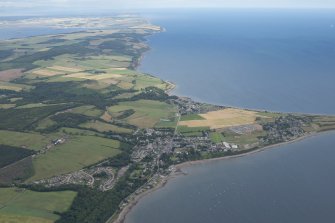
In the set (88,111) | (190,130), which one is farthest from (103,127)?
(190,130)

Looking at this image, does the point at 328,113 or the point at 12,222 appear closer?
the point at 12,222

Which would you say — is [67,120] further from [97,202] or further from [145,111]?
[97,202]

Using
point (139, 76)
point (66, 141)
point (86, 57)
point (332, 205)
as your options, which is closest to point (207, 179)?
point (332, 205)

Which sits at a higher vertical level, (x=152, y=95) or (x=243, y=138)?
(x=243, y=138)

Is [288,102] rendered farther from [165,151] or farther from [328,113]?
[165,151]

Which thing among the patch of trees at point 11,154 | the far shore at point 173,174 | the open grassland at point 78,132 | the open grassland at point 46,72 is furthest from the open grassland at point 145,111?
the open grassland at point 46,72

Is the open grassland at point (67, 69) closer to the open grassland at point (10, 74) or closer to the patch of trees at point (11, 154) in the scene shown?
the open grassland at point (10, 74)
